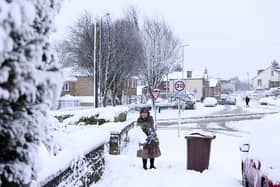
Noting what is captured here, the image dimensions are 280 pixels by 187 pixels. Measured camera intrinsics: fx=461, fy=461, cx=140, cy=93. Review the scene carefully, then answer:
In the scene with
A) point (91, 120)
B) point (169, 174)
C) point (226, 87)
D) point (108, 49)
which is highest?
point (108, 49)

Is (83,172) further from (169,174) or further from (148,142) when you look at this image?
(148,142)

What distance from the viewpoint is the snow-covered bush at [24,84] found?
2.38 m

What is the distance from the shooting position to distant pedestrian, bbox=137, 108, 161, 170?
11422 millimetres

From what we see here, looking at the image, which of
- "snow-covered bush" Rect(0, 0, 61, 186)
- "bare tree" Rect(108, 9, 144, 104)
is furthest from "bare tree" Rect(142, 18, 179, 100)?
"snow-covered bush" Rect(0, 0, 61, 186)

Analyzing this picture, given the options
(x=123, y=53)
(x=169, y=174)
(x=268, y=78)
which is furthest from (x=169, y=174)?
(x=268, y=78)

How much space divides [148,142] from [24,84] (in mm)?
9153

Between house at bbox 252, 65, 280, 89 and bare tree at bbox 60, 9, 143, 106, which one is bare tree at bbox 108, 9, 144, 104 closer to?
bare tree at bbox 60, 9, 143, 106

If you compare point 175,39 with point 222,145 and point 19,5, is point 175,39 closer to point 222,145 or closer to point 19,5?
point 222,145

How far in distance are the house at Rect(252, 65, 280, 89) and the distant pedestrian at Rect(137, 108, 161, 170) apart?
106 meters

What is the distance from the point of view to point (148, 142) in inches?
455

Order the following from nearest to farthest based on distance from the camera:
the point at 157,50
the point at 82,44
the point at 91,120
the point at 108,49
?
1. the point at 91,120
2. the point at 108,49
3. the point at 82,44
4. the point at 157,50

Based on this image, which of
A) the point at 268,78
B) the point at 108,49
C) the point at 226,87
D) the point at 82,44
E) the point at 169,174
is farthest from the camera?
the point at 226,87

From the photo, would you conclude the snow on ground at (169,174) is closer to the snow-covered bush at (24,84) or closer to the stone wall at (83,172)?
the stone wall at (83,172)

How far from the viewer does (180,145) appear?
62.6ft
